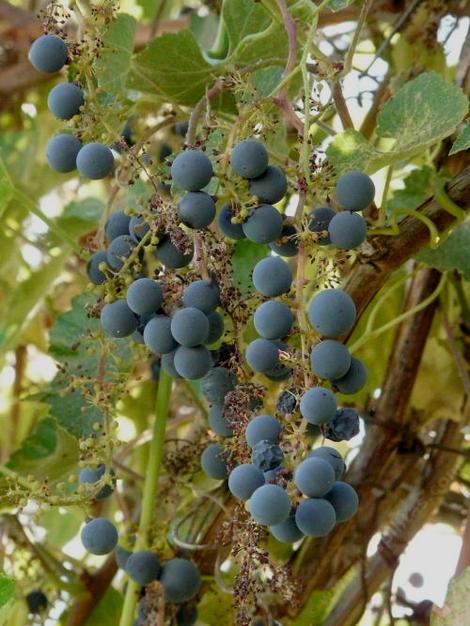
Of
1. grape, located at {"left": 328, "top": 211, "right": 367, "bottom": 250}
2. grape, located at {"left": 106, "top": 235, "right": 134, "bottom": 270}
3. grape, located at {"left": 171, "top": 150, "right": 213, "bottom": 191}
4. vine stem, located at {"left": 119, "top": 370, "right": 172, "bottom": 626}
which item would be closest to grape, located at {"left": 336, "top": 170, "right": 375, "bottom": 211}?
grape, located at {"left": 328, "top": 211, "right": 367, "bottom": 250}

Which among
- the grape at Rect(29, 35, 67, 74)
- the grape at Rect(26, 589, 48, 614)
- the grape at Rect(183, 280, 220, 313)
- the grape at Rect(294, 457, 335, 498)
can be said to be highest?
the grape at Rect(29, 35, 67, 74)

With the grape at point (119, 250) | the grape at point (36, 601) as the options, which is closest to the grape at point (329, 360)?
the grape at point (119, 250)

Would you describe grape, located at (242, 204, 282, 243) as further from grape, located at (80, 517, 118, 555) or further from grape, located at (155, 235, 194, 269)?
grape, located at (80, 517, 118, 555)

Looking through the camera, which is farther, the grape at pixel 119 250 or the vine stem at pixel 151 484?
the vine stem at pixel 151 484

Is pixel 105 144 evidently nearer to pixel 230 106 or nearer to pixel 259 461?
pixel 230 106

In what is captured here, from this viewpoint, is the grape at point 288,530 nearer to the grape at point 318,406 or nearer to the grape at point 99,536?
the grape at point 318,406

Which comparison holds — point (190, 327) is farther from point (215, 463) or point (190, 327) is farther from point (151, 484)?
point (151, 484)
